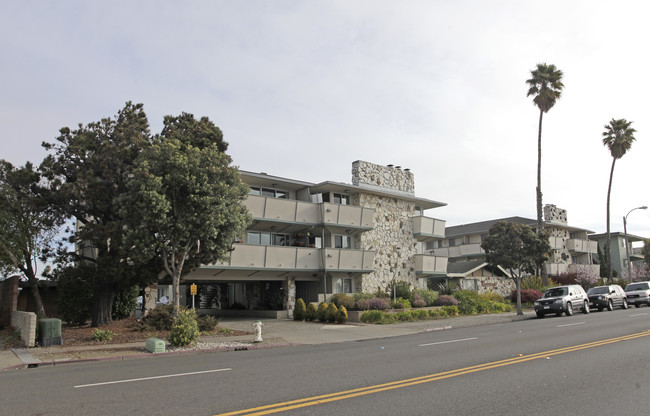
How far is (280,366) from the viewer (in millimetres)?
11133

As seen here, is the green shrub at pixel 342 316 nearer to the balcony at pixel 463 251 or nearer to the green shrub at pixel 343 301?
the green shrub at pixel 343 301

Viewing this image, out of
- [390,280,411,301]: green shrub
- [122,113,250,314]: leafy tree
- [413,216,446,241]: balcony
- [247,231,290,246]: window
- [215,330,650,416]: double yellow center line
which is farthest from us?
[413,216,446,241]: balcony

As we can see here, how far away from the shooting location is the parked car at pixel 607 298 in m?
31.0

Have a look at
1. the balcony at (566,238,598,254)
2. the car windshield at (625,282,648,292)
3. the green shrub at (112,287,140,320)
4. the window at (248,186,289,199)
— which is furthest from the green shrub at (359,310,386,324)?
the balcony at (566,238,598,254)

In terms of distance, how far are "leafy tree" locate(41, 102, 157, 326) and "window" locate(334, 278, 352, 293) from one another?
540 inches

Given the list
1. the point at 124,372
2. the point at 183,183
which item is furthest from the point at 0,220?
the point at 124,372

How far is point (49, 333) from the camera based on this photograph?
16516 mm

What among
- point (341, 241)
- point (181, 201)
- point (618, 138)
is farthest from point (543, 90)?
point (181, 201)

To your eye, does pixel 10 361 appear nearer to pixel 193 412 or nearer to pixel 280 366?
pixel 280 366

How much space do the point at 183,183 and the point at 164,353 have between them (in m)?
5.74

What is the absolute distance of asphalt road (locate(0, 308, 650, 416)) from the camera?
272 inches

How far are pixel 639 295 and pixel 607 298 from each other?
441 centimetres

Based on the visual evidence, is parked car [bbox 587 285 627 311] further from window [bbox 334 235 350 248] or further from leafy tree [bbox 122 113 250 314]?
leafy tree [bbox 122 113 250 314]

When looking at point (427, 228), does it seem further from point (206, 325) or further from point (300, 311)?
point (206, 325)
